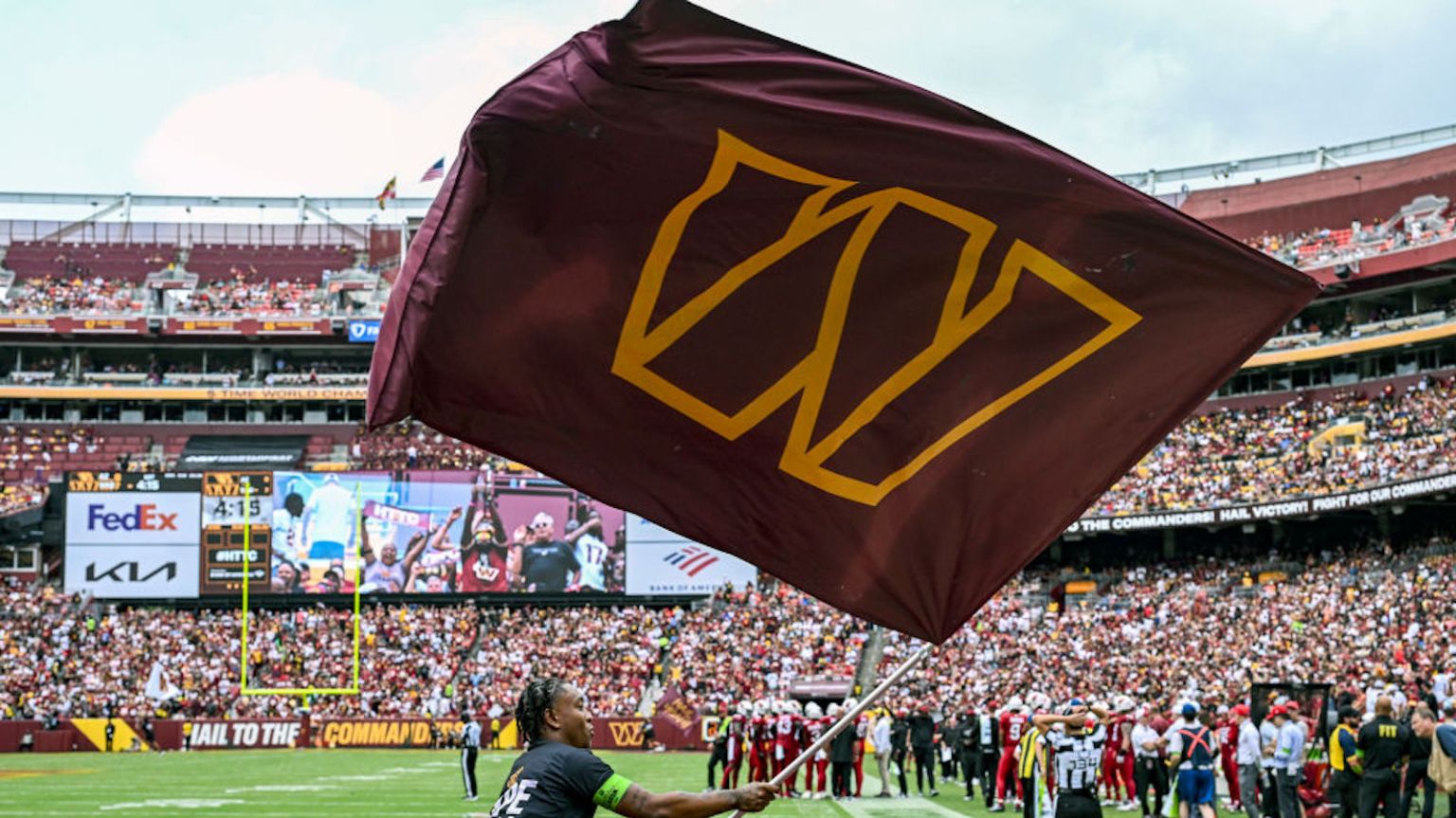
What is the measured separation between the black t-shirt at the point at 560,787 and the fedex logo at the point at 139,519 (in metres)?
49.0

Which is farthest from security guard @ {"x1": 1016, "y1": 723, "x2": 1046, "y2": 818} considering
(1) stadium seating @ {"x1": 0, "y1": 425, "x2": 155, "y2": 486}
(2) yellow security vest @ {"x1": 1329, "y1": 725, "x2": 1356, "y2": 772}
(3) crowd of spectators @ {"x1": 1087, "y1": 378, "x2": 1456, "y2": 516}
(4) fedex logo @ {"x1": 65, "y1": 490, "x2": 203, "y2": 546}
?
(1) stadium seating @ {"x1": 0, "y1": 425, "x2": 155, "y2": 486}

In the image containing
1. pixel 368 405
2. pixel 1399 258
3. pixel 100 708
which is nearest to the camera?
pixel 368 405

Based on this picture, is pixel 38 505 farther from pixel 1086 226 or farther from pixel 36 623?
pixel 1086 226

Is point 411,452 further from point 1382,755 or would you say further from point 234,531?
point 1382,755

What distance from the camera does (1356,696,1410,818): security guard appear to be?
17.2 meters

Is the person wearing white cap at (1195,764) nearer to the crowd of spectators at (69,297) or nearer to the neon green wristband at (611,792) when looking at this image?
the neon green wristband at (611,792)

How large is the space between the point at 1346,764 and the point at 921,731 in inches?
419

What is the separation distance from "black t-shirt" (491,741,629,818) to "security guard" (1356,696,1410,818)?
13.8 metres

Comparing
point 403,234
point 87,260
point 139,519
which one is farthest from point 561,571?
point 87,260

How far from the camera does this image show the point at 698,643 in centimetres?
4984

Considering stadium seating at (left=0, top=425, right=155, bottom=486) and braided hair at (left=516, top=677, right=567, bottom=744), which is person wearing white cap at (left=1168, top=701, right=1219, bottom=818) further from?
stadium seating at (left=0, top=425, right=155, bottom=486)

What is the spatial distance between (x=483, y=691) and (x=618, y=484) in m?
41.7

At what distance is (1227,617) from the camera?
139ft

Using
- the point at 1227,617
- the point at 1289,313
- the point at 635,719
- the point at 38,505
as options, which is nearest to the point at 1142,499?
the point at 1227,617
